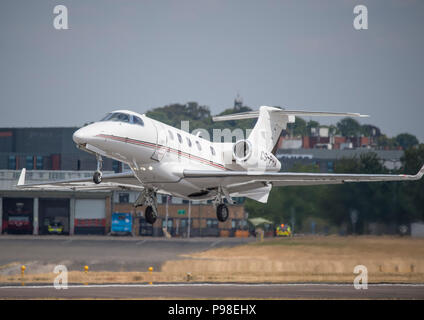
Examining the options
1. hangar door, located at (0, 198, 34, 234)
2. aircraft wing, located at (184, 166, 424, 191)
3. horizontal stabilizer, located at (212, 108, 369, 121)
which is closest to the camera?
→ aircraft wing, located at (184, 166, 424, 191)

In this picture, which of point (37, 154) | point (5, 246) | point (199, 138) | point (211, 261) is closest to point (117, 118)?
point (199, 138)

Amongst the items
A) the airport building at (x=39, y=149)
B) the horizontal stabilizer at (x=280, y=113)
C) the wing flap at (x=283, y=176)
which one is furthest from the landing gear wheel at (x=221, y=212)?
the airport building at (x=39, y=149)

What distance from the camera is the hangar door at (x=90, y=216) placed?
86188 mm

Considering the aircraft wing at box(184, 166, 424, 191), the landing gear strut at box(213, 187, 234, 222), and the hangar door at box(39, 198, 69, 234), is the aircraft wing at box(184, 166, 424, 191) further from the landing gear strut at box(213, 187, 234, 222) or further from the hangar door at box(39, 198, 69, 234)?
the hangar door at box(39, 198, 69, 234)

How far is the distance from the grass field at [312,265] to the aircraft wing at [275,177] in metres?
13.0

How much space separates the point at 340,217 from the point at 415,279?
9.30 m

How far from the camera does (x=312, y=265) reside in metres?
51.5

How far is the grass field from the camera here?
49.9 metres

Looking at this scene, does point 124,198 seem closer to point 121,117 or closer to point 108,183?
point 108,183

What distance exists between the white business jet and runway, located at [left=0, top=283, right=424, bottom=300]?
268 inches

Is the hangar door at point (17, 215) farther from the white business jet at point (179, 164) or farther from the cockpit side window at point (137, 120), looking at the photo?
the cockpit side window at point (137, 120)

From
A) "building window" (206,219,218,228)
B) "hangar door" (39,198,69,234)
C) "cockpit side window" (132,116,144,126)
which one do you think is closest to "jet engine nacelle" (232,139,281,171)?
"cockpit side window" (132,116,144,126)

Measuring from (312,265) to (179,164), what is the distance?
66.1ft

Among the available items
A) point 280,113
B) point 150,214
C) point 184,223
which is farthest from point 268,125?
point 184,223
